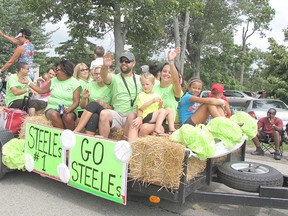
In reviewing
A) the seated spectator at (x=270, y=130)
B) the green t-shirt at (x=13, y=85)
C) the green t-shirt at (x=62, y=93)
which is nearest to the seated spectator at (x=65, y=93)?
the green t-shirt at (x=62, y=93)

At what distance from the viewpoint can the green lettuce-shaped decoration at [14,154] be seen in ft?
15.6

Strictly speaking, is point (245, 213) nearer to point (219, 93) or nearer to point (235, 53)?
point (219, 93)

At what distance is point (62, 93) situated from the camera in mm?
5086

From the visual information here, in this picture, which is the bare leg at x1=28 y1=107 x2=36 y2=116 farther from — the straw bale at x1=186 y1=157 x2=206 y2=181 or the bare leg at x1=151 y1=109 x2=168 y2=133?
the straw bale at x1=186 y1=157 x2=206 y2=181

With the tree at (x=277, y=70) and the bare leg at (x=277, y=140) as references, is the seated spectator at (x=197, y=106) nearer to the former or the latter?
the bare leg at (x=277, y=140)

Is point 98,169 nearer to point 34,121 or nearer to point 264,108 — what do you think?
point 34,121

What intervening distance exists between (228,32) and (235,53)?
3.77 m

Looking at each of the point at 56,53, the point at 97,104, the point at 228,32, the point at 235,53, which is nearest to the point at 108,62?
the point at 97,104

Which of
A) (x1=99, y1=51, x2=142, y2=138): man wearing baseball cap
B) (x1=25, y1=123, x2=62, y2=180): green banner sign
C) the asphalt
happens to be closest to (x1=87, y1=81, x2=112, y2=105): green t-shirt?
(x1=99, y1=51, x2=142, y2=138): man wearing baseball cap

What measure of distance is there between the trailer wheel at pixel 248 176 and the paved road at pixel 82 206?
603 mm

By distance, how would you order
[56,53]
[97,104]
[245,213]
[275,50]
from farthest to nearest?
[56,53] → [275,50] → [97,104] → [245,213]

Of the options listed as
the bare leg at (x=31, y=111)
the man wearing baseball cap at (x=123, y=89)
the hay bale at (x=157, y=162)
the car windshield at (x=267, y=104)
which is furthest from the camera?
the car windshield at (x=267, y=104)

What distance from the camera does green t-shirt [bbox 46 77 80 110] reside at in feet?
16.7

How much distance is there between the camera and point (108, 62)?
14.6 ft
